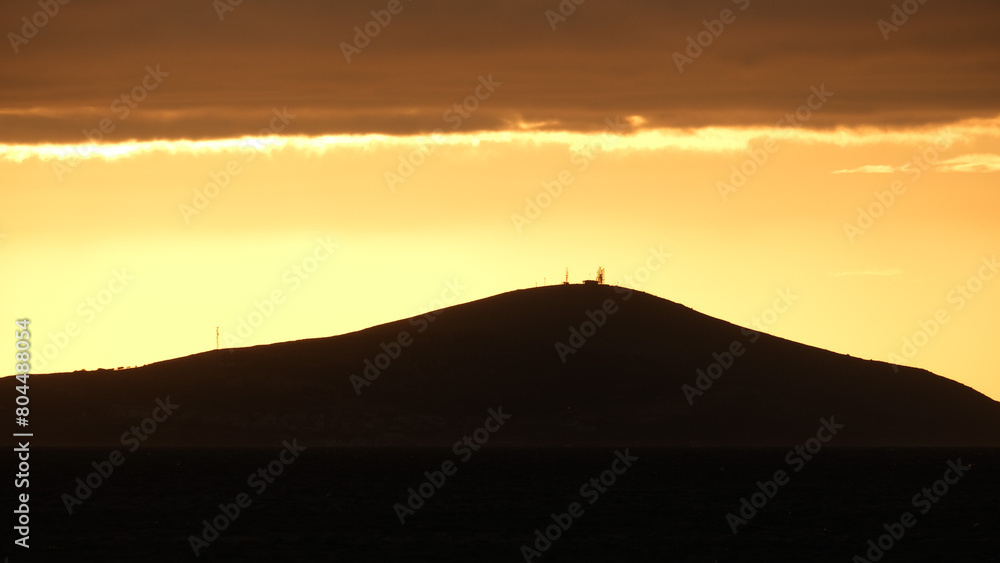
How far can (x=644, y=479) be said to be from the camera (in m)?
170

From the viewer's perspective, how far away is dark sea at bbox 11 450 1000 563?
93.2m

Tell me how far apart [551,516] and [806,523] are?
1990 cm

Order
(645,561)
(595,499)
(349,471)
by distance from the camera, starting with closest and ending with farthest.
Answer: (645,561) < (595,499) < (349,471)

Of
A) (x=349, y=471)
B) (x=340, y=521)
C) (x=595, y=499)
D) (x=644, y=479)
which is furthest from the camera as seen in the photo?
(x=349, y=471)

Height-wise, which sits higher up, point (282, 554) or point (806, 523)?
point (282, 554)

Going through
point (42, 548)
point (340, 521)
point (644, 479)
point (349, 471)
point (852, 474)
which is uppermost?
point (42, 548)

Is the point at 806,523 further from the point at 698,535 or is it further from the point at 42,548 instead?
the point at 42,548

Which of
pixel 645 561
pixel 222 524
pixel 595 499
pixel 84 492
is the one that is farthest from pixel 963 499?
pixel 84 492

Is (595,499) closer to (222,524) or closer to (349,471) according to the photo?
(222,524)

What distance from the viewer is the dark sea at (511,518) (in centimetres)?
9325

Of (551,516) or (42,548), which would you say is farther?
(551,516)

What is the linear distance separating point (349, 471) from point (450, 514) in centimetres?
7220

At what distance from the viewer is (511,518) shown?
11600 cm

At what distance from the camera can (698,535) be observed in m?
104
